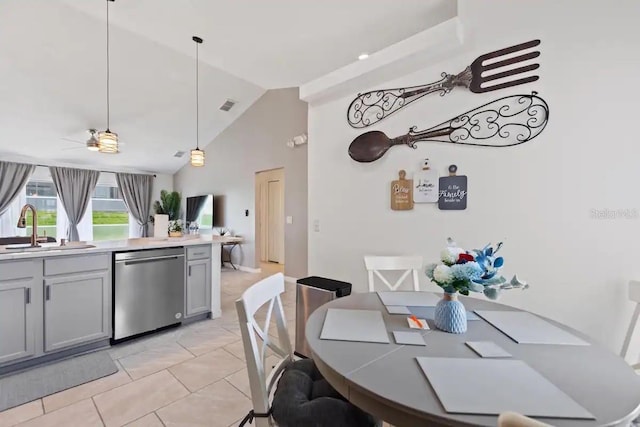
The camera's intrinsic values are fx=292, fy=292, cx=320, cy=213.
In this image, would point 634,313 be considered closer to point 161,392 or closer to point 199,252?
point 161,392

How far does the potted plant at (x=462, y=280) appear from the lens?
1.17m

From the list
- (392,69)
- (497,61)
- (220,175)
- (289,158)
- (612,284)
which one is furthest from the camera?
(220,175)

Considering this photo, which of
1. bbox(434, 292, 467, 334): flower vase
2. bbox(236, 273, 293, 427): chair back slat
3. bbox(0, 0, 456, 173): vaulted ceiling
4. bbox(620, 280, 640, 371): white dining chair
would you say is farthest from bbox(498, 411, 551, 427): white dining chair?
bbox(0, 0, 456, 173): vaulted ceiling

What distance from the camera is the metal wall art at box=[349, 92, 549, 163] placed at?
1960 mm

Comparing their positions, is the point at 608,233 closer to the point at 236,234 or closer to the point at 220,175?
the point at 236,234

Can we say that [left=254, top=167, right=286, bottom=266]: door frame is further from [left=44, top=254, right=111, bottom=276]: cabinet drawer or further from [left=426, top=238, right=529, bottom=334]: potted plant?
[left=426, top=238, right=529, bottom=334]: potted plant

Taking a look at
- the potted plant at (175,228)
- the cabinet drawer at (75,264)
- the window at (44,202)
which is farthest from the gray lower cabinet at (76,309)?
the window at (44,202)

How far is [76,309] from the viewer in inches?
96.1

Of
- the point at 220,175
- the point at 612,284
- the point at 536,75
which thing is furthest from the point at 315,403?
the point at 220,175

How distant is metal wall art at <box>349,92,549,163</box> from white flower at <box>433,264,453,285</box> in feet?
4.48

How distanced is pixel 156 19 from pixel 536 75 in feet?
12.1

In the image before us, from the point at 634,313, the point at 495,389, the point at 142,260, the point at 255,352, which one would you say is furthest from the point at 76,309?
the point at 634,313

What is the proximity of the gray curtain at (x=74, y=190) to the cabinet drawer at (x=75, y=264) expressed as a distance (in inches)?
214

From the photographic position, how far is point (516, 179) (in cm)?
204
